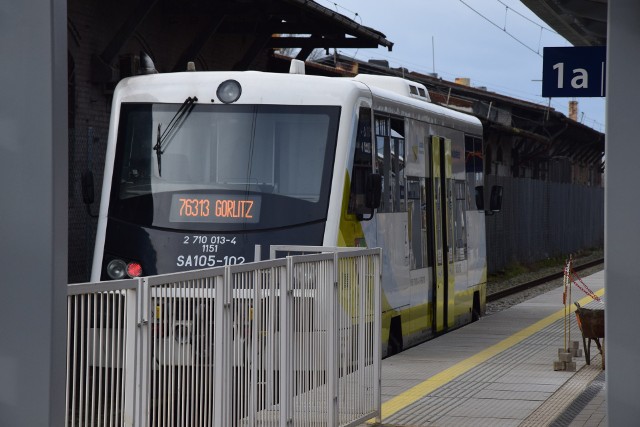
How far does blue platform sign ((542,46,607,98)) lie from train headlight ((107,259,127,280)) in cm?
416

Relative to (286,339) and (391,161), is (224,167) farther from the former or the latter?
(286,339)

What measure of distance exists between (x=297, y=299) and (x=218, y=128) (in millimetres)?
4840

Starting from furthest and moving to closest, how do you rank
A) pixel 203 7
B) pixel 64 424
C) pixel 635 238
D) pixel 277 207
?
pixel 203 7, pixel 277 207, pixel 635 238, pixel 64 424

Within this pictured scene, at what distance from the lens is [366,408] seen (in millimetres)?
9320

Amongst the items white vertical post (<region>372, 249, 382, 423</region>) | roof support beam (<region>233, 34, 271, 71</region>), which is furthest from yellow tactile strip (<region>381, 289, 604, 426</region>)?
roof support beam (<region>233, 34, 271, 71</region>)

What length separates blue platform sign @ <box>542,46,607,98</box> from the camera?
39.7 feet

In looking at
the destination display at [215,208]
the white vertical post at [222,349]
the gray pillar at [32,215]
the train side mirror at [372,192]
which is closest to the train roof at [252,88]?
the train side mirror at [372,192]

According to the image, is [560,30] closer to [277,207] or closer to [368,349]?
[277,207]

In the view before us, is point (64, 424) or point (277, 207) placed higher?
point (277, 207)

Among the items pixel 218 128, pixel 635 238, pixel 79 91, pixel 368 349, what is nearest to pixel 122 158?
pixel 218 128

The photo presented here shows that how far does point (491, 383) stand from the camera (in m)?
11.9

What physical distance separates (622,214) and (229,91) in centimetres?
757

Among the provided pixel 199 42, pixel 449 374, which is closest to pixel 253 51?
pixel 199 42

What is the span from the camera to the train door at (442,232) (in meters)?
15.8
